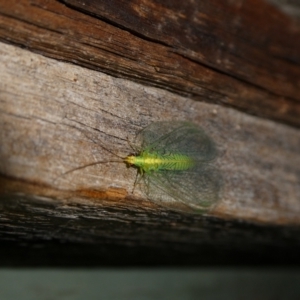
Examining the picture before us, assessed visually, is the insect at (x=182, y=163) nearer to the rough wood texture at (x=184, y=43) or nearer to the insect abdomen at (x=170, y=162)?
the insect abdomen at (x=170, y=162)

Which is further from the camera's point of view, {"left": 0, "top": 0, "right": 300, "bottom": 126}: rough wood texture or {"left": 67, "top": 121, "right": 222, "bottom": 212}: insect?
{"left": 67, "top": 121, "right": 222, "bottom": 212}: insect

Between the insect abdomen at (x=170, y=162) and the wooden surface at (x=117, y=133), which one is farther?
the insect abdomen at (x=170, y=162)

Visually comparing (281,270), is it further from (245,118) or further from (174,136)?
(174,136)

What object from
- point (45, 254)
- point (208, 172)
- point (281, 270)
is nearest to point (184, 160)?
point (208, 172)

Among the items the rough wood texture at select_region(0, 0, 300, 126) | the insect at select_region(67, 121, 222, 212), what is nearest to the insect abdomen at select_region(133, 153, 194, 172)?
the insect at select_region(67, 121, 222, 212)

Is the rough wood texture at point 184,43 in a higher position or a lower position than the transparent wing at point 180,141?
higher

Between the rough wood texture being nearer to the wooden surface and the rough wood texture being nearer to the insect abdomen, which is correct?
the wooden surface

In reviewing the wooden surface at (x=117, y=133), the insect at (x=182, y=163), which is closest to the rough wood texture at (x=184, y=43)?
the wooden surface at (x=117, y=133)
